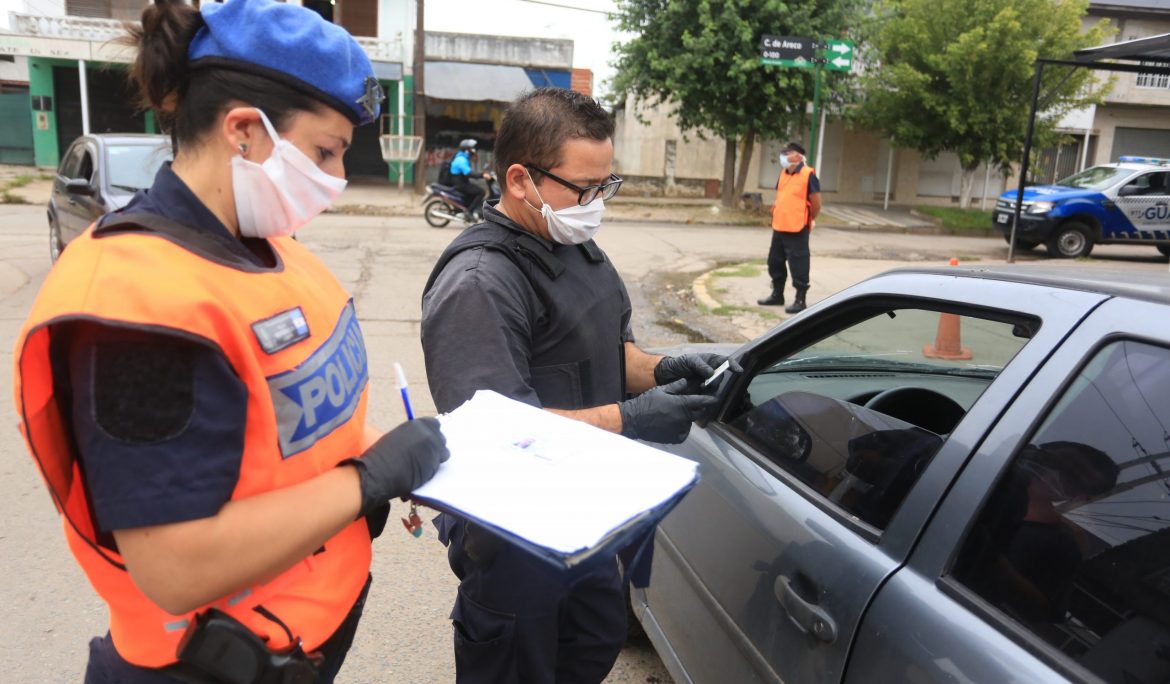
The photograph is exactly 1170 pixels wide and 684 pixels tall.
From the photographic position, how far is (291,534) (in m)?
1.18

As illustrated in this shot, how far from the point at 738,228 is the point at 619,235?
3.93 m

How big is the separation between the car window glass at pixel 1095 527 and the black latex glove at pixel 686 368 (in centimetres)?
91

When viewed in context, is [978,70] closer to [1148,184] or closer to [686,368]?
[1148,184]

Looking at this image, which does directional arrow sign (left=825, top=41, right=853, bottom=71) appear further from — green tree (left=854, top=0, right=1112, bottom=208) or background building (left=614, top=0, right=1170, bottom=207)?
background building (left=614, top=0, right=1170, bottom=207)

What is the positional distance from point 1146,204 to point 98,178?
624 inches

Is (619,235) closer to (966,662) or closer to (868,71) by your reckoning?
(868,71)

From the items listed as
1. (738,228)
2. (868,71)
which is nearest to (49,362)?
(738,228)

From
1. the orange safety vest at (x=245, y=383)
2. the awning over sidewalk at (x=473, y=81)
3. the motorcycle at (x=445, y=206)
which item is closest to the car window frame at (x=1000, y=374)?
the orange safety vest at (x=245, y=383)

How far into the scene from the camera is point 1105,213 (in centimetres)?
1464

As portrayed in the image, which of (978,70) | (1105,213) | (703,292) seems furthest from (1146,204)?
(703,292)

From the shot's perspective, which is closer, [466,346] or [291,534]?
[291,534]

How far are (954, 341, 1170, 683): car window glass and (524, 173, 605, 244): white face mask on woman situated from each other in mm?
1072

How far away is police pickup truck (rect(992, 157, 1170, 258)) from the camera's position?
47.8ft

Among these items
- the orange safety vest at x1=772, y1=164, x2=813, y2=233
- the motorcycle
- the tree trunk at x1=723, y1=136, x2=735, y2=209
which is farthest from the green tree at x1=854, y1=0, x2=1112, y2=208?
the orange safety vest at x1=772, y1=164, x2=813, y2=233
